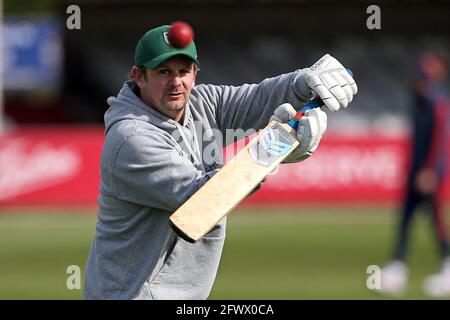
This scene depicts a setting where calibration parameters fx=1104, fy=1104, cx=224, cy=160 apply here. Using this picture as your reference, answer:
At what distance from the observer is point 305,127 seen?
16.8ft

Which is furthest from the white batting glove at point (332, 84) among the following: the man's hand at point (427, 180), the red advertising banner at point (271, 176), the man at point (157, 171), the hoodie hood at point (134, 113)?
the red advertising banner at point (271, 176)

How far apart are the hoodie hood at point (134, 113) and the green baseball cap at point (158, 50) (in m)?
0.21

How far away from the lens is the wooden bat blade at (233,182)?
15.8 feet

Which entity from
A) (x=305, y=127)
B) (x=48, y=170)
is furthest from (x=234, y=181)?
(x=48, y=170)

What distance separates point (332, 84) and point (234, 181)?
29.7 inches

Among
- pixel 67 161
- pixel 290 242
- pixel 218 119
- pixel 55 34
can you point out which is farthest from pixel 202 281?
pixel 55 34

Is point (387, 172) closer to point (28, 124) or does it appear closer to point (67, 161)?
point (67, 161)

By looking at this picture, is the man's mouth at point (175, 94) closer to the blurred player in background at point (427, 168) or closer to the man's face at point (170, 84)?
the man's face at point (170, 84)

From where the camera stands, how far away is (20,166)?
58.5 ft

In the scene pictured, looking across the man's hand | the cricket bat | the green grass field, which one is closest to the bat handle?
the cricket bat

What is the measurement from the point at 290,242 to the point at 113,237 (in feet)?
30.3

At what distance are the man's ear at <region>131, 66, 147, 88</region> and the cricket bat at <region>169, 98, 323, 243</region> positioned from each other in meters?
0.59

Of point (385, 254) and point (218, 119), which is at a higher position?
point (218, 119)

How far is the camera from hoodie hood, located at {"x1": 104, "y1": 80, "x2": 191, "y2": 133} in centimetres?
523
